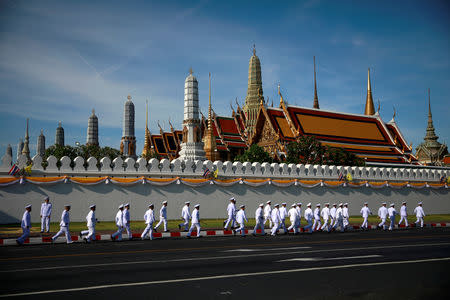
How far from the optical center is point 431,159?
79500mm

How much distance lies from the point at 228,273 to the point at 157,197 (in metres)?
14.2

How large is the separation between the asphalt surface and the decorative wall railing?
26.0 feet

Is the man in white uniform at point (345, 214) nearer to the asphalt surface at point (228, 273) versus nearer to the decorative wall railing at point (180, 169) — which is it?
the decorative wall railing at point (180, 169)

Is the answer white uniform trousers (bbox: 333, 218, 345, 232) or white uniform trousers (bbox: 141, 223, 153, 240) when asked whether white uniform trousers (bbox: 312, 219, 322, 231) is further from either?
white uniform trousers (bbox: 141, 223, 153, 240)

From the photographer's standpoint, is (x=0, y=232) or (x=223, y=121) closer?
(x=0, y=232)

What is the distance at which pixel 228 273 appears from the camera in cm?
870

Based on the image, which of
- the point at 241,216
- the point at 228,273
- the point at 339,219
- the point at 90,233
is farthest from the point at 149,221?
→ the point at 339,219

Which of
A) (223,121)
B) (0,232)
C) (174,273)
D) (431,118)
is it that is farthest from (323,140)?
(431,118)

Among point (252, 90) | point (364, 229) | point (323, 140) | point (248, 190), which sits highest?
point (252, 90)

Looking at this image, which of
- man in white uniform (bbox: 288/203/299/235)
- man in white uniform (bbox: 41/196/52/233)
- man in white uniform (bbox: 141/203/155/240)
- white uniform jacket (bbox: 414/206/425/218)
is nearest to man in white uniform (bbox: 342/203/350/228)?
man in white uniform (bbox: 288/203/299/235)

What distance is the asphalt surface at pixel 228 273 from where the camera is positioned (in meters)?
6.96

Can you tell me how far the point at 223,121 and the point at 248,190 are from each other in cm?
3274

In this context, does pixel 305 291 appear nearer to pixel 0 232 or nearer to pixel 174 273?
pixel 174 273

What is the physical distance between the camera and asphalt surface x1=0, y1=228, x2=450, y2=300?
22.9 ft
